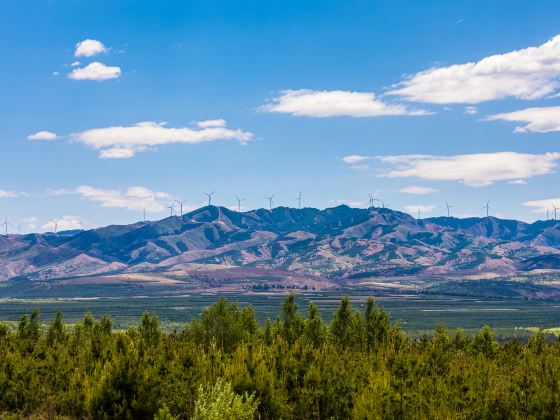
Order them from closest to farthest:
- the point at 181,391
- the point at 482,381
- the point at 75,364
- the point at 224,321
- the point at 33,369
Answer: the point at 181,391, the point at 482,381, the point at 33,369, the point at 75,364, the point at 224,321

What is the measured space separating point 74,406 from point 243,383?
11806 mm

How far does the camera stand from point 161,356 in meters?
43.9

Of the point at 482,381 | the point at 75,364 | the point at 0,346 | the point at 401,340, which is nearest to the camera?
the point at 482,381

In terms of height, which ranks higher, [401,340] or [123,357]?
[123,357]

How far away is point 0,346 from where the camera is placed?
189 feet

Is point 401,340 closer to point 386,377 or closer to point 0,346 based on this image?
point 386,377

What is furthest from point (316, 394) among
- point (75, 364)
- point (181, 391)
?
point (75, 364)

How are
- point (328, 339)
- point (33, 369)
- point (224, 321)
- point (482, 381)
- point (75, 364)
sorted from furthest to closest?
1. point (328, 339)
2. point (224, 321)
3. point (75, 364)
4. point (33, 369)
5. point (482, 381)

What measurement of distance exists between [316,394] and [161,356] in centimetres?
1214

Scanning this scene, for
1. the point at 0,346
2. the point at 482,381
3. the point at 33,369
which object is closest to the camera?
the point at 482,381

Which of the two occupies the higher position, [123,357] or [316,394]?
[123,357]

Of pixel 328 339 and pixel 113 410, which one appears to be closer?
Answer: pixel 113 410

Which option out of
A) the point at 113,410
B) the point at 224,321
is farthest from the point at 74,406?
the point at 224,321

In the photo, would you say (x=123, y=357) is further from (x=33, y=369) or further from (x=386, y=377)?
(x=386, y=377)
